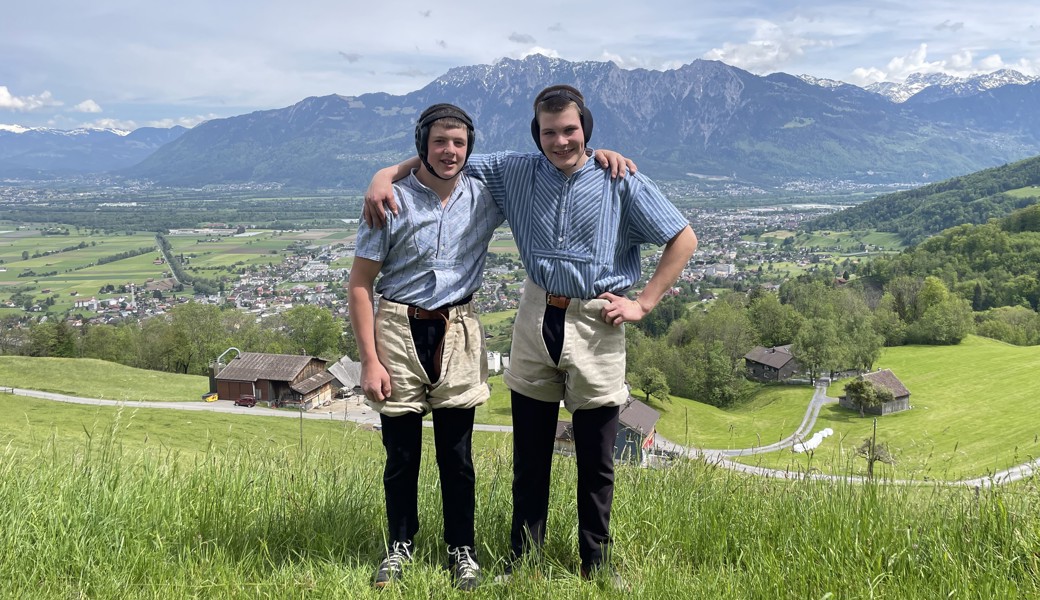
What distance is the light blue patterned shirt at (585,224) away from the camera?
2619 mm

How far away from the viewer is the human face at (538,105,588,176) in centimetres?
258

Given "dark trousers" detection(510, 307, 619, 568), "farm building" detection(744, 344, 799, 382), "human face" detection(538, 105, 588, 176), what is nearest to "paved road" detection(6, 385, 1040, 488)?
"dark trousers" detection(510, 307, 619, 568)

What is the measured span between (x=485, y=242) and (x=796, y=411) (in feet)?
141

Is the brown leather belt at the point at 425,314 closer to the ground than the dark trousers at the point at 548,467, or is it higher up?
higher up

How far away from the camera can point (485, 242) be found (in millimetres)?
2854

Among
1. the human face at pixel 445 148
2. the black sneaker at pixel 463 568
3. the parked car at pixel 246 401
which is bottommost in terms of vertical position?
the parked car at pixel 246 401

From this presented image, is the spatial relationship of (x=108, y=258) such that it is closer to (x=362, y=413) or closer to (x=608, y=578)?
(x=362, y=413)

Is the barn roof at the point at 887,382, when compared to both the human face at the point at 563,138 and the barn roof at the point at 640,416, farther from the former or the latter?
the human face at the point at 563,138

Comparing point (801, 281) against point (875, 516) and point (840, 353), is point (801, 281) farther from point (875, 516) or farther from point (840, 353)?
point (875, 516)

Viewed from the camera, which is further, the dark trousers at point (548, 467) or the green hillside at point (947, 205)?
the green hillside at point (947, 205)

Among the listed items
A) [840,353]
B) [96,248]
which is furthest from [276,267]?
[840,353]

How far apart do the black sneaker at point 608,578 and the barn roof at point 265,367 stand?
111ft

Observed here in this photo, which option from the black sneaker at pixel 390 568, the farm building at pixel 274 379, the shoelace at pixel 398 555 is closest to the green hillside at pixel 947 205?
the farm building at pixel 274 379

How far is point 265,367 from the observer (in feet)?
113
